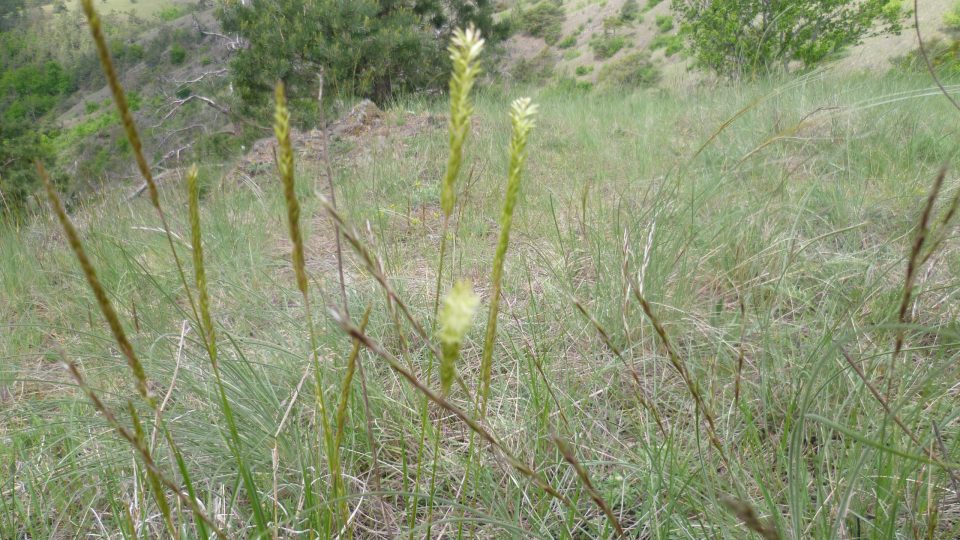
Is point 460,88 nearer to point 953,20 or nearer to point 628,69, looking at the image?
point 953,20

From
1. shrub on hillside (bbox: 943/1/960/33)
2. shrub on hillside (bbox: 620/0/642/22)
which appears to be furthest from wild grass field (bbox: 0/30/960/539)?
shrub on hillside (bbox: 620/0/642/22)

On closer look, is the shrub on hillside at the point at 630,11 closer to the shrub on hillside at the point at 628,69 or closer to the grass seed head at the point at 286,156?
the shrub on hillside at the point at 628,69

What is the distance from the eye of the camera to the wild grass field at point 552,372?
86cm

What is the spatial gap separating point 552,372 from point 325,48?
8.90 m

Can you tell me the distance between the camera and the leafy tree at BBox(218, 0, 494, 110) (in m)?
8.86

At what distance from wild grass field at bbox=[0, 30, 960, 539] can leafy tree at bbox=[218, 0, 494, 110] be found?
6.43 metres

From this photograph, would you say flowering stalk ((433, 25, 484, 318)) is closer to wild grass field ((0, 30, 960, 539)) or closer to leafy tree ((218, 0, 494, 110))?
wild grass field ((0, 30, 960, 539))

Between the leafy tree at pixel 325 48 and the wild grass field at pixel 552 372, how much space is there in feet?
21.1

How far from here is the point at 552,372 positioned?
4.70 ft

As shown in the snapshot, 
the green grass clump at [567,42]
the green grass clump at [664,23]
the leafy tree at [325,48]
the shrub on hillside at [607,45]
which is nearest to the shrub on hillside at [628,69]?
the green grass clump at [664,23]

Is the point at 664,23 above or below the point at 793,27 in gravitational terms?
above

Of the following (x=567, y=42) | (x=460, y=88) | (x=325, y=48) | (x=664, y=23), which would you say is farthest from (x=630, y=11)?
(x=460, y=88)

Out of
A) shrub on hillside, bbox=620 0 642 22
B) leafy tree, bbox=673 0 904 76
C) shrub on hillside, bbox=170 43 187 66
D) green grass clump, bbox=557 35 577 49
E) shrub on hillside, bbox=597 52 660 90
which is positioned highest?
shrub on hillside, bbox=170 43 187 66

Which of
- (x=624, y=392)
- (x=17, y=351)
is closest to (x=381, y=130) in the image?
(x=17, y=351)
